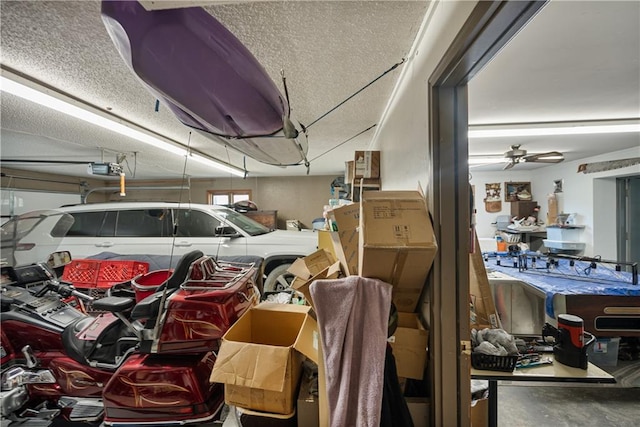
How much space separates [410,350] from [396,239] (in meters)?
0.65

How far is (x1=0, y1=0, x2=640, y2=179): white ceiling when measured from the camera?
1410 millimetres

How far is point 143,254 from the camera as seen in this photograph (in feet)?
14.0

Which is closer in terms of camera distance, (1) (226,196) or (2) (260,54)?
(2) (260,54)

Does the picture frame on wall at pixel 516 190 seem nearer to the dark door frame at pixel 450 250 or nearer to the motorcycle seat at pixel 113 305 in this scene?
the dark door frame at pixel 450 250

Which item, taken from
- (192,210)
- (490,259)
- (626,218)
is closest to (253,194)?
(192,210)

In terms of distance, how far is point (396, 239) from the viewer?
1.30m

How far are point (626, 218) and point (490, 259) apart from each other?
2670 millimetres

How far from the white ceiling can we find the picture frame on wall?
9.37 ft

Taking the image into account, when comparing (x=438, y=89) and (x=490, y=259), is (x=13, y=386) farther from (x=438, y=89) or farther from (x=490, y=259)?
(x=490, y=259)

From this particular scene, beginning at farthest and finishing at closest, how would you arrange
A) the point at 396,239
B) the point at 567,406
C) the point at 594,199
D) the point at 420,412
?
the point at 594,199
the point at 567,406
the point at 420,412
the point at 396,239

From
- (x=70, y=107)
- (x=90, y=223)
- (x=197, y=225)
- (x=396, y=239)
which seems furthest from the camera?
(x=90, y=223)

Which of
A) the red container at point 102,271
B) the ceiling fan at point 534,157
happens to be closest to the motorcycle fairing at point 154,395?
the red container at point 102,271

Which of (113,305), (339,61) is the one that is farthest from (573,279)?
(113,305)

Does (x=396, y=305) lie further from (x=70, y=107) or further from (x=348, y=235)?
(x=70, y=107)
